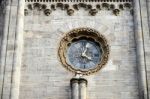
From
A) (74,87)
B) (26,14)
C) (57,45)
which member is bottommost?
(74,87)

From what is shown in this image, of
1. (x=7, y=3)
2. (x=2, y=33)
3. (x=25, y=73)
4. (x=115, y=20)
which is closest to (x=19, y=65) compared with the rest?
(x=25, y=73)

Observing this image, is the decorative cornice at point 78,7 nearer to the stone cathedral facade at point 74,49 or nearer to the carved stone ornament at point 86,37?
the stone cathedral facade at point 74,49

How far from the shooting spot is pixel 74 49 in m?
24.5

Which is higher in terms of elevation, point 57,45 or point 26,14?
point 26,14

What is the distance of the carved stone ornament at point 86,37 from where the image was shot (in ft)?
77.4

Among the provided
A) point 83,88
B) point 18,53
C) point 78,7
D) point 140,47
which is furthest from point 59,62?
point 140,47

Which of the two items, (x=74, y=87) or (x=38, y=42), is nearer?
(x=74, y=87)

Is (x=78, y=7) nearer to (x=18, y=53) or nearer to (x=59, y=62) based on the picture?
(x=59, y=62)

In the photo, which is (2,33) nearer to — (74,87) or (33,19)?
(33,19)

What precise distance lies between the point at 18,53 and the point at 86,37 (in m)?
3.63

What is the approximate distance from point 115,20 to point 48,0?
366cm

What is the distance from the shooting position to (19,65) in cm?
2323

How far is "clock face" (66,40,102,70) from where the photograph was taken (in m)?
24.0

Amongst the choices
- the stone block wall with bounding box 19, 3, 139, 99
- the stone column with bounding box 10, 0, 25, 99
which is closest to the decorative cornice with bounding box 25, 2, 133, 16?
the stone block wall with bounding box 19, 3, 139, 99
